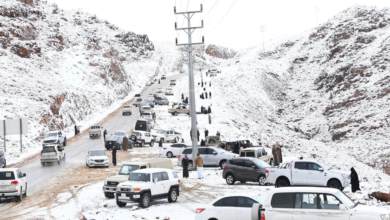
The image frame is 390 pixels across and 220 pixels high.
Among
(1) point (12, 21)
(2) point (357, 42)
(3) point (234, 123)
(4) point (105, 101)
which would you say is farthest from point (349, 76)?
(1) point (12, 21)

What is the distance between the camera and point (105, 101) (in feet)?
247

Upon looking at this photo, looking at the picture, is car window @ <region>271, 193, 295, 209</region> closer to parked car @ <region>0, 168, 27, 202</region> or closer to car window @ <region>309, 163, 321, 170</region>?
car window @ <region>309, 163, 321, 170</region>

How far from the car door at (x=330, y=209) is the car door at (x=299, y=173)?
9335 millimetres

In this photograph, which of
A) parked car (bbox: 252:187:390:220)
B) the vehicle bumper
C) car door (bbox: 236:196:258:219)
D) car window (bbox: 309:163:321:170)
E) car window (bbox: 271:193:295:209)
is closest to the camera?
parked car (bbox: 252:187:390:220)

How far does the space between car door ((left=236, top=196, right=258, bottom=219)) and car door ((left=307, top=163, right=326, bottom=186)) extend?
826 centimetres

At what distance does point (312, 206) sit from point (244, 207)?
Answer: 8.07 ft

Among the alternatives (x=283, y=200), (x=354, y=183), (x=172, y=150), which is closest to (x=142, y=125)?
(x=172, y=150)

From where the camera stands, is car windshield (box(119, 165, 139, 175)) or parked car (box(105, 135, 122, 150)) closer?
car windshield (box(119, 165, 139, 175))

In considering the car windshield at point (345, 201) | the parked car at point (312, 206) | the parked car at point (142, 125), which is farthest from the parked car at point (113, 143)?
the car windshield at point (345, 201)

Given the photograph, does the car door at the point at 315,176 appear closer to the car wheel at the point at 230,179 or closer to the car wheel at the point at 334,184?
the car wheel at the point at 334,184

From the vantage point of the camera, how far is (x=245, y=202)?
1287 centimetres

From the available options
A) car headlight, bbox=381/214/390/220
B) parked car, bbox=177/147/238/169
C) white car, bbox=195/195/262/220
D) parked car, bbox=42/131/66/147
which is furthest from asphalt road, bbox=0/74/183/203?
car headlight, bbox=381/214/390/220

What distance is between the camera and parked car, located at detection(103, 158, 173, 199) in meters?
19.8

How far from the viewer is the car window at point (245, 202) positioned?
1279 centimetres
